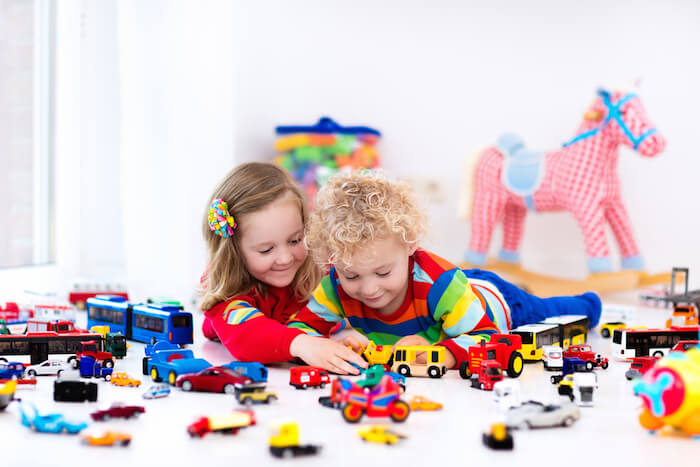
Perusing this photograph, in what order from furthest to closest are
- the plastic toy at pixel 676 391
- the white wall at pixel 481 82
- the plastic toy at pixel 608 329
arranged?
the white wall at pixel 481 82 → the plastic toy at pixel 608 329 → the plastic toy at pixel 676 391

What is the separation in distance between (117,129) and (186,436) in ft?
7.86

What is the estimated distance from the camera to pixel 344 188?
1345 mm

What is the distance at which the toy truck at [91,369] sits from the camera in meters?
1.27

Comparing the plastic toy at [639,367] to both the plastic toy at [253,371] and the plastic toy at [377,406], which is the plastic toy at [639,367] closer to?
the plastic toy at [377,406]

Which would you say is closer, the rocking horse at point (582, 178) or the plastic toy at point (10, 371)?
Answer: the plastic toy at point (10, 371)

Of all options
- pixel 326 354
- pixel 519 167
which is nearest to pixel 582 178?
pixel 519 167

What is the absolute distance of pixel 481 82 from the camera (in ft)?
11.2

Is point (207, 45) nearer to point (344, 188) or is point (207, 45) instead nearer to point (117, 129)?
point (117, 129)

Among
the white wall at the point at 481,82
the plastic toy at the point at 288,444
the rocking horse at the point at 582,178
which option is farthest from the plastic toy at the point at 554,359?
the white wall at the point at 481,82

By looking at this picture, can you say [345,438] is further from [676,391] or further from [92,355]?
[92,355]

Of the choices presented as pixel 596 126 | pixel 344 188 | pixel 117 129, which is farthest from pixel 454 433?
pixel 117 129

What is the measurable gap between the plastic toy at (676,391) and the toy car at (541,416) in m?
0.11

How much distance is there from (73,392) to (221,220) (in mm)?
566

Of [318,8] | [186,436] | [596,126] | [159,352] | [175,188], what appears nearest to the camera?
[186,436]
